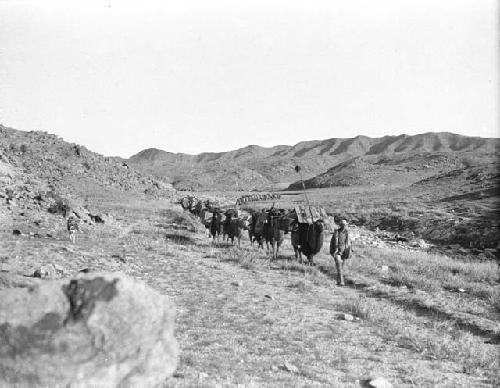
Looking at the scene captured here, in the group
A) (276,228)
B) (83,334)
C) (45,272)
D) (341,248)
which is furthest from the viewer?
(276,228)

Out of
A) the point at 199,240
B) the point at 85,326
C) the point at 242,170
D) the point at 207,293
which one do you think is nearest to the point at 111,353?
the point at 85,326

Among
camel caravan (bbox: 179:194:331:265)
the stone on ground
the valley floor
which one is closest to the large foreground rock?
the valley floor

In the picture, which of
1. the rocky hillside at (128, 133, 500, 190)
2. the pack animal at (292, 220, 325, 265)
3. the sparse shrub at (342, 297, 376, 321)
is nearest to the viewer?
the sparse shrub at (342, 297, 376, 321)

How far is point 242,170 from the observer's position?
389 feet

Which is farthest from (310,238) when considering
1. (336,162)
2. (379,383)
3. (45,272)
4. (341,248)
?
(336,162)

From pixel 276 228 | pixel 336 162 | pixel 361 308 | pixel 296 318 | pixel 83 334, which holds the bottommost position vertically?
pixel 296 318

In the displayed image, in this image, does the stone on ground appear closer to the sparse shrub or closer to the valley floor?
the valley floor

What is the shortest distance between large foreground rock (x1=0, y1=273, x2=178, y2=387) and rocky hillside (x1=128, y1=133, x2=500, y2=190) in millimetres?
76917

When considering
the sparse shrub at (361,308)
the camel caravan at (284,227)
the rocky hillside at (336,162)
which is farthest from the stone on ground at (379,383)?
the rocky hillside at (336,162)

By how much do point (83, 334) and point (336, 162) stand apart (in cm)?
Result: 13668

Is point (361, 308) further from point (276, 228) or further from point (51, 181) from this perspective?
point (51, 181)

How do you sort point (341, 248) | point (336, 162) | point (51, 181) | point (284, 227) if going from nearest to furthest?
1. point (341, 248)
2. point (284, 227)
3. point (51, 181)
4. point (336, 162)

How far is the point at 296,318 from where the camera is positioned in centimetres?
889

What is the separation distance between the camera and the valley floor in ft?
20.1
